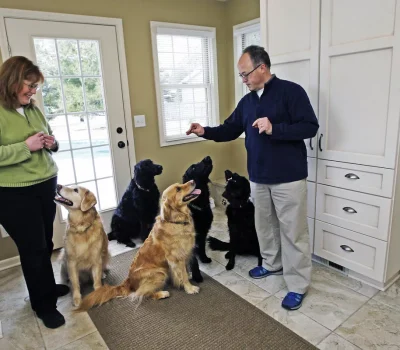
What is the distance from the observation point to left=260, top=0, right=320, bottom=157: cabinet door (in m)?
2.17

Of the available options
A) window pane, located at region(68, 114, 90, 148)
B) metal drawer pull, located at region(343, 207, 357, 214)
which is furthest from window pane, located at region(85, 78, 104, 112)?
metal drawer pull, located at region(343, 207, 357, 214)

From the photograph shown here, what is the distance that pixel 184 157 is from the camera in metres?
3.79

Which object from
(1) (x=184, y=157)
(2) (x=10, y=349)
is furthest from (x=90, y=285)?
(1) (x=184, y=157)

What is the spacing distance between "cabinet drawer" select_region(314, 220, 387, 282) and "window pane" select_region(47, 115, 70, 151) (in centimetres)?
236

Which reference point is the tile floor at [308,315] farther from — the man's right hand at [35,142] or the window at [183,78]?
the window at [183,78]

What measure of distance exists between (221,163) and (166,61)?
1.46m

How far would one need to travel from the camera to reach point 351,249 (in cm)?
223

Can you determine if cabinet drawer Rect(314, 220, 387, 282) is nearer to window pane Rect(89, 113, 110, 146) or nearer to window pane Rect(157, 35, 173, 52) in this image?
window pane Rect(89, 113, 110, 146)

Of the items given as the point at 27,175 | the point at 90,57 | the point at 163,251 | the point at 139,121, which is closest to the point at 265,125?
the point at 163,251

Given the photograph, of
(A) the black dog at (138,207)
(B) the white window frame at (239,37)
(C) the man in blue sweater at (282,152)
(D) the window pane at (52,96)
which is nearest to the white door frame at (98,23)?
(D) the window pane at (52,96)

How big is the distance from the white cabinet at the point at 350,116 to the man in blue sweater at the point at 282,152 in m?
0.39

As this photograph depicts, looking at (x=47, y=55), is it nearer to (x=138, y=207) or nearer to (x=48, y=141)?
(x=48, y=141)

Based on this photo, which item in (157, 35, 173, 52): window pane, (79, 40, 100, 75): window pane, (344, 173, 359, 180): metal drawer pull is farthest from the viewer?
(157, 35, 173, 52): window pane

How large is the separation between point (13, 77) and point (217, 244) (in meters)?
2.04
